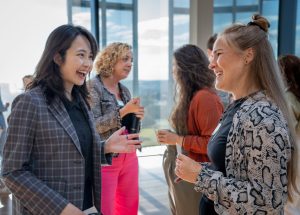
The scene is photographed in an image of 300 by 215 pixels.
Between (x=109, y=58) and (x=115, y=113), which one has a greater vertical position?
(x=109, y=58)

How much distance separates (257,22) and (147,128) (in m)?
4.51

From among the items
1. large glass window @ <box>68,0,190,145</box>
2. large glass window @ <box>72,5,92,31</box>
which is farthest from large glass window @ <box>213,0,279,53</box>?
large glass window @ <box>72,5,92,31</box>

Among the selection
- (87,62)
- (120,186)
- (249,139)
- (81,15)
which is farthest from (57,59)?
(81,15)

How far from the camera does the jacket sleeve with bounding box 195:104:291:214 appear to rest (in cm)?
109

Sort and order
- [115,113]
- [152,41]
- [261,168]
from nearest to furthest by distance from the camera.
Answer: [261,168] → [115,113] → [152,41]

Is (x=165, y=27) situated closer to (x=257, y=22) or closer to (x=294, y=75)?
(x=294, y=75)

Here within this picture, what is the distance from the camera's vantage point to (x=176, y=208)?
215 centimetres

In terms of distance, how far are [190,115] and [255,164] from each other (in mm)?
985

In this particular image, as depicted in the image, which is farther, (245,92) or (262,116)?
(245,92)

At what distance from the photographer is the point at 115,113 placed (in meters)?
2.29

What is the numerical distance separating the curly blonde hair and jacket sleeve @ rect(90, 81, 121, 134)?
0.14m

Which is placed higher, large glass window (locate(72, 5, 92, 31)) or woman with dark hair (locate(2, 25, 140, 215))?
large glass window (locate(72, 5, 92, 31))

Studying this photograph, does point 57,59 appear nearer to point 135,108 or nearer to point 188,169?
point 188,169

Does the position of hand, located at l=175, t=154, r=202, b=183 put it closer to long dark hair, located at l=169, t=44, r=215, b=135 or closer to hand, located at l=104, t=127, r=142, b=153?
hand, located at l=104, t=127, r=142, b=153
